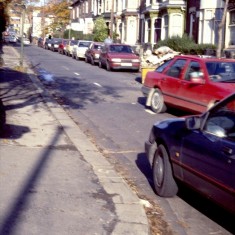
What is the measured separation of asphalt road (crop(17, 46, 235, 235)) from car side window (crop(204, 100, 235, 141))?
102 centimetres

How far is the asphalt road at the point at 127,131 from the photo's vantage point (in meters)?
5.98

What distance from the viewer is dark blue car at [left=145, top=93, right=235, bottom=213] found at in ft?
16.7

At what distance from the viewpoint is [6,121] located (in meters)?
11.0

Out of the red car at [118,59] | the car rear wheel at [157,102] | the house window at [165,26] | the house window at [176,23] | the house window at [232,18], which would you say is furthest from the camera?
the house window at [165,26]

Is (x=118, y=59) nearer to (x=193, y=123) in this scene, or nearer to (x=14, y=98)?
(x=14, y=98)

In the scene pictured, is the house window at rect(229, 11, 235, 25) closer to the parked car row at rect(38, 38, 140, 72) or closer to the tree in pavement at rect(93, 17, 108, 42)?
the parked car row at rect(38, 38, 140, 72)

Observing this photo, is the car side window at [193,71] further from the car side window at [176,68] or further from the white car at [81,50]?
the white car at [81,50]

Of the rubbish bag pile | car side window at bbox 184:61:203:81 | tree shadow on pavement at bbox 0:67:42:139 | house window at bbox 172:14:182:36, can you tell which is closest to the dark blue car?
Result: tree shadow on pavement at bbox 0:67:42:139

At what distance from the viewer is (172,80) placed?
43.7 feet

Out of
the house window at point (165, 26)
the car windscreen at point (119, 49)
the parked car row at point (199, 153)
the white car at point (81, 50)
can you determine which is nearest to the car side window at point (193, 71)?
the parked car row at point (199, 153)

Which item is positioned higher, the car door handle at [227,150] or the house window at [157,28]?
the house window at [157,28]

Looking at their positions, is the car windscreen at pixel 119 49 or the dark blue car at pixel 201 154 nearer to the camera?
the dark blue car at pixel 201 154

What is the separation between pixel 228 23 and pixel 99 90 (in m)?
14.3

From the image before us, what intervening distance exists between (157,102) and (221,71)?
7.67 ft
